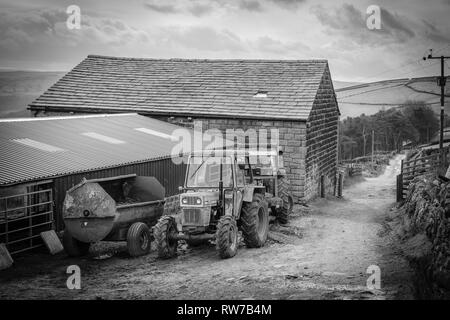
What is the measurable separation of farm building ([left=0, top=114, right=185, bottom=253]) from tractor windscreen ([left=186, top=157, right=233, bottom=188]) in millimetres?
3523

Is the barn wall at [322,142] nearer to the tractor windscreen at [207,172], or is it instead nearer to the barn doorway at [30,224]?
the tractor windscreen at [207,172]

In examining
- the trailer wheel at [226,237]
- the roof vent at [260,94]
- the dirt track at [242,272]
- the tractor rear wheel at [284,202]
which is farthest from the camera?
the roof vent at [260,94]

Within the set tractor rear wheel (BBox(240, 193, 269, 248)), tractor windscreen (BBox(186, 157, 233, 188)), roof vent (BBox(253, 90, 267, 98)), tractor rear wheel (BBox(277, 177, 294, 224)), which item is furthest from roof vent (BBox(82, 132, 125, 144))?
roof vent (BBox(253, 90, 267, 98))

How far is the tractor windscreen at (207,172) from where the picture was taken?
11.8m

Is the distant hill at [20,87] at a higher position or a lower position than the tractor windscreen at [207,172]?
higher

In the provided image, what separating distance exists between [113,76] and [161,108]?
18.6 feet

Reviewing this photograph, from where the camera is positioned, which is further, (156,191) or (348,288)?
(156,191)

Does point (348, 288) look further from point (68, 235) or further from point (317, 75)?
point (317, 75)

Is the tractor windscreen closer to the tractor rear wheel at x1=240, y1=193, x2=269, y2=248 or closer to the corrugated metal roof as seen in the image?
the tractor rear wheel at x1=240, y1=193, x2=269, y2=248

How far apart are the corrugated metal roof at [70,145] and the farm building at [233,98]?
2.97 meters

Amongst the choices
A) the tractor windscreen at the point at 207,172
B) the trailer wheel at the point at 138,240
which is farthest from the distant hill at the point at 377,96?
the trailer wheel at the point at 138,240

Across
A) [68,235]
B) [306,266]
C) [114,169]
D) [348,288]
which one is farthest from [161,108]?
[348,288]

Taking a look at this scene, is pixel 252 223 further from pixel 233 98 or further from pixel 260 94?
pixel 233 98
